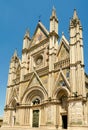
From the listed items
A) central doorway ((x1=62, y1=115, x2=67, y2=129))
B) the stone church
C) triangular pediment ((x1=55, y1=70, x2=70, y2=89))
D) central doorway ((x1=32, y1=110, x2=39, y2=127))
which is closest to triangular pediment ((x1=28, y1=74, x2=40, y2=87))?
the stone church

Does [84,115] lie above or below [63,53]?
below

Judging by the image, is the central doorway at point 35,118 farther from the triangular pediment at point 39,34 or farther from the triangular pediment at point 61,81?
the triangular pediment at point 39,34

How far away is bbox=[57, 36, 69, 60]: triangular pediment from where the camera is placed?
22.1 m

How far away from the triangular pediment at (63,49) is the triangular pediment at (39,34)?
3.94 m

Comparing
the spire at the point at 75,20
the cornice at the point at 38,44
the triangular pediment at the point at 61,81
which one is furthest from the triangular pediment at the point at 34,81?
the spire at the point at 75,20

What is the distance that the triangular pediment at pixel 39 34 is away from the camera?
87.8ft

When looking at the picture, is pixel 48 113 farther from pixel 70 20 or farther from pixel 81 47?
pixel 70 20

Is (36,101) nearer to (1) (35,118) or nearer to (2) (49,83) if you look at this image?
(1) (35,118)

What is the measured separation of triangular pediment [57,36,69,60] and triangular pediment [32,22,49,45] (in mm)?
3942

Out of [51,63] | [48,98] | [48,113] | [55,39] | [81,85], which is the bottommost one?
[48,113]

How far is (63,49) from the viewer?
22.8 m

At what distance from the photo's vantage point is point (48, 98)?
68.3 ft

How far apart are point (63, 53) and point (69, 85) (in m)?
5.03

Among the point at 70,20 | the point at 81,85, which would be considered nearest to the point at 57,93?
the point at 81,85
